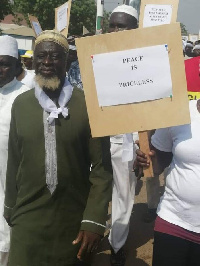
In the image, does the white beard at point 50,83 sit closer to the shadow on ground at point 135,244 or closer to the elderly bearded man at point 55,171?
the elderly bearded man at point 55,171

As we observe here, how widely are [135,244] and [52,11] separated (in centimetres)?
3883

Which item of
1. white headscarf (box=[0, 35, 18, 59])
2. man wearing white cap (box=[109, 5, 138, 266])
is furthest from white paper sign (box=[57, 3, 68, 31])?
white headscarf (box=[0, 35, 18, 59])

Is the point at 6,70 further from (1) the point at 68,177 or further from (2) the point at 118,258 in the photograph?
(2) the point at 118,258

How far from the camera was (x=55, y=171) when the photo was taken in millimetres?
2598

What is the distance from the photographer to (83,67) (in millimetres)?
2355

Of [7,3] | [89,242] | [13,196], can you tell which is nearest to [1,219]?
[13,196]

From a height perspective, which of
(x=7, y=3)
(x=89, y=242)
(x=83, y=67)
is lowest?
(x=89, y=242)

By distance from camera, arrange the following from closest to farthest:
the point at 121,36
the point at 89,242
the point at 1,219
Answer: the point at 121,36 → the point at 89,242 → the point at 1,219

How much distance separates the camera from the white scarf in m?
2.60

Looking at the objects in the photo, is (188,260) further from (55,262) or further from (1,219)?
(1,219)

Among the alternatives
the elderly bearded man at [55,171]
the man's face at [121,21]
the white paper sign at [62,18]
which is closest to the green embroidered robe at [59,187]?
the elderly bearded man at [55,171]

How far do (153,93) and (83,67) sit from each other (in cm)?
38

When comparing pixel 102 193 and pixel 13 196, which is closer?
pixel 102 193

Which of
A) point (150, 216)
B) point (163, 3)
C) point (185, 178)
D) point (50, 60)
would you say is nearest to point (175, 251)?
point (185, 178)
